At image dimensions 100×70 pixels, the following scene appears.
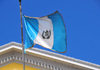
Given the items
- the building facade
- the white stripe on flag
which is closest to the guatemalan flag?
the white stripe on flag

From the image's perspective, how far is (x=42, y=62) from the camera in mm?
16344

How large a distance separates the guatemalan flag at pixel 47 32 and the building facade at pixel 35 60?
5.29ft

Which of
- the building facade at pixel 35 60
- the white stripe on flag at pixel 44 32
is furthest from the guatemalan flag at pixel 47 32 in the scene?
the building facade at pixel 35 60

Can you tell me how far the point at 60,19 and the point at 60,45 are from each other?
3.61 feet

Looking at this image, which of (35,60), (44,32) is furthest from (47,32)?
(35,60)

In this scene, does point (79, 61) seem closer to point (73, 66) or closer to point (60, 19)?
point (73, 66)

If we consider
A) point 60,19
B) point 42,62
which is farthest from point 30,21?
point 42,62

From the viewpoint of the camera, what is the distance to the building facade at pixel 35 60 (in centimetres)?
1598

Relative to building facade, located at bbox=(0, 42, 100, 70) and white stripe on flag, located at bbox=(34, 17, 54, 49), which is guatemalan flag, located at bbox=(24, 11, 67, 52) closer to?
→ white stripe on flag, located at bbox=(34, 17, 54, 49)

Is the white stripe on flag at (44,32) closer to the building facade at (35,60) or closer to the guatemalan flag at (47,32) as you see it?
the guatemalan flag at (47,32)

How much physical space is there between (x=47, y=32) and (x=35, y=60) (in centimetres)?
222

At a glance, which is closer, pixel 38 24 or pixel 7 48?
pixel 38 24

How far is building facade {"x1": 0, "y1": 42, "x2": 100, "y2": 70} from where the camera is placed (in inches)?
629

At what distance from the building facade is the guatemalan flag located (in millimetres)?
1613
